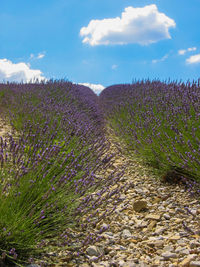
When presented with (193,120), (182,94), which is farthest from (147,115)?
(193,120)

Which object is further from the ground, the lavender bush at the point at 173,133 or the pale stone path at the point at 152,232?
the lavender bush at the point at 173,133

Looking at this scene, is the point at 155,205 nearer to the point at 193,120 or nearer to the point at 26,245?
the point at 193,120

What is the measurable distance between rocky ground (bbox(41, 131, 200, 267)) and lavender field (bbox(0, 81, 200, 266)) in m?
0.12

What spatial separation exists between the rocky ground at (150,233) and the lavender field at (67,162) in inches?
4.9

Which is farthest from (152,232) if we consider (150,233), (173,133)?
(173,133)

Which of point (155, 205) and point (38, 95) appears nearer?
point (155, 205)

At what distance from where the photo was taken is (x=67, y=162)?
112 inches

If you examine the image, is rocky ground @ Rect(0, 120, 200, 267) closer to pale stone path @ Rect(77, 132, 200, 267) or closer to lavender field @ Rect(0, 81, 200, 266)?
pale stone path @ Rect(77, 132, 200, 267)

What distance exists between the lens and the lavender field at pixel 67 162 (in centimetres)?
184

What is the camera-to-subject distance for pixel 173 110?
3.53 metres

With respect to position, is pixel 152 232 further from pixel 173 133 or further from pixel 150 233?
pixel 173 133

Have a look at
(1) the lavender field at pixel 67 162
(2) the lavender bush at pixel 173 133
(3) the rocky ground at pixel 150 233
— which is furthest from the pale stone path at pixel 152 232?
(2) the lavender bush at pixel 173 133

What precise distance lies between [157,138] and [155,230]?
1401 mm

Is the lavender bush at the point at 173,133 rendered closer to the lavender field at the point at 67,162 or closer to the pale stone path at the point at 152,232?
the lavender field at the point at 67,162
